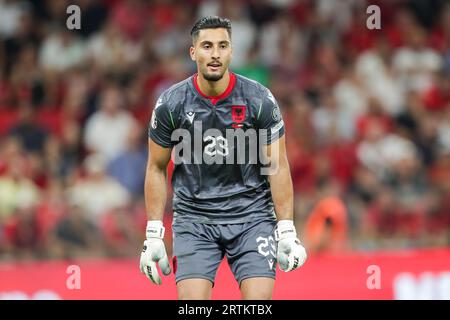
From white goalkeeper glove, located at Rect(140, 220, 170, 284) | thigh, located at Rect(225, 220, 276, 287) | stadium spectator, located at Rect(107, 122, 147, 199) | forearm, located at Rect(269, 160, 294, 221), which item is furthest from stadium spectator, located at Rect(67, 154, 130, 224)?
forearm, located at Rect(269, 160, 294, 221)

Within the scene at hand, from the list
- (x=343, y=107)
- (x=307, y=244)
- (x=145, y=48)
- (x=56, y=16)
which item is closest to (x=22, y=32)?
(x=56, y=16)

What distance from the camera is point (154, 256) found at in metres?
7.87

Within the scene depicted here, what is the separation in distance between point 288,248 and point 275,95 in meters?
8.02

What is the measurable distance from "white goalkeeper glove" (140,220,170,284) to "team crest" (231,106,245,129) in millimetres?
973

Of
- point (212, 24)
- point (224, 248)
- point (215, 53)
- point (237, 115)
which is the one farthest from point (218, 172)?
point (212, 24)

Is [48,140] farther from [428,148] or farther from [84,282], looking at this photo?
[428,148]

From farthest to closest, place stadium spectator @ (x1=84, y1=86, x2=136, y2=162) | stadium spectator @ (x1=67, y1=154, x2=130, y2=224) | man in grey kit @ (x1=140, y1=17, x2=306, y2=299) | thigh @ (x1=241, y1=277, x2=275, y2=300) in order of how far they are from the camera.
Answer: stadium spectator @ (x1=84, y1=86, x2=136, y2=162) < stadium spectator @ (x1=67, y1=154, x2=130, y2=224) < man in grey kit @ (x1=140, y1=17, x2=306, y2=299) < thigh @ (x1=241, y1=277, x2=275, y2=300)

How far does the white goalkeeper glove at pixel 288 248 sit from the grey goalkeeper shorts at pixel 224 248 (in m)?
0.08

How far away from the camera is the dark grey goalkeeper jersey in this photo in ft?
26.2

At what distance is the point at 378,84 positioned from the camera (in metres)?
16.3

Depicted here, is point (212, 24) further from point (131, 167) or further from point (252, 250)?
point (131, 167)

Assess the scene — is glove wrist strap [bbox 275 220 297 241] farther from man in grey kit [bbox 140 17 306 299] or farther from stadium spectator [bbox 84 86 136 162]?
stadium spectator [bbox 84 86 136 162]

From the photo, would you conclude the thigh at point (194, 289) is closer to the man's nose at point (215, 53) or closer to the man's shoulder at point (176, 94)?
the man's shoulder at point (176, 94)

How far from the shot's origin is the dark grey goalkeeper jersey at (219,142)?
7973 millimetres
